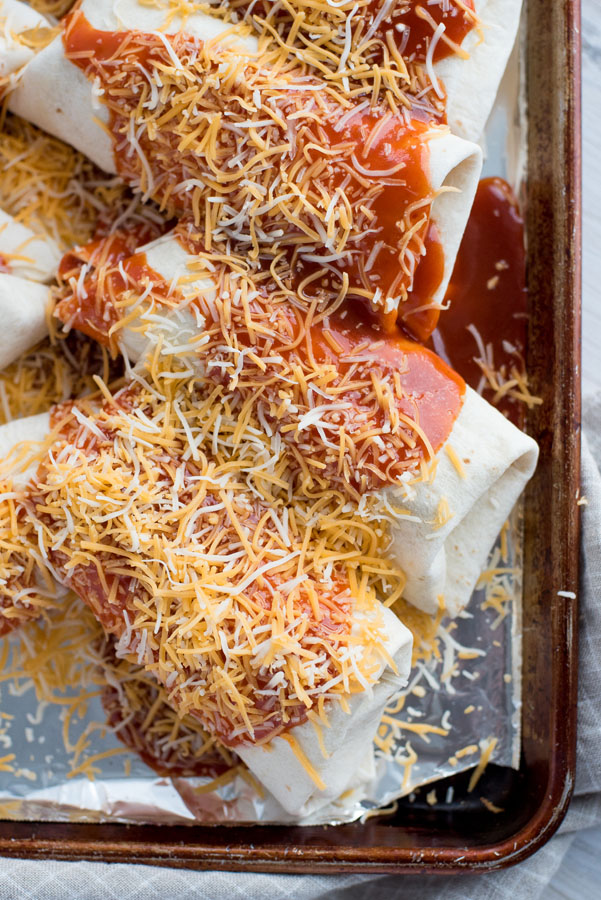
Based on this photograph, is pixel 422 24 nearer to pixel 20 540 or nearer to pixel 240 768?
pixel 20 540

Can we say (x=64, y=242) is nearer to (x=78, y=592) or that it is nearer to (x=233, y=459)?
(x=233, y=459)

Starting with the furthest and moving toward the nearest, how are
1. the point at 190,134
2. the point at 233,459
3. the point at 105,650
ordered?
the point at 105,650, the point at 233,459, the point at 190,134

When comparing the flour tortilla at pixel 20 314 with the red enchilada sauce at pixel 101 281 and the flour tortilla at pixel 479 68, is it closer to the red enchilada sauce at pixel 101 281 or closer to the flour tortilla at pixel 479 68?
the red enchilada sauce at pixel 101 281

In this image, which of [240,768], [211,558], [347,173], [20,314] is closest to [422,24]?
[347,173]

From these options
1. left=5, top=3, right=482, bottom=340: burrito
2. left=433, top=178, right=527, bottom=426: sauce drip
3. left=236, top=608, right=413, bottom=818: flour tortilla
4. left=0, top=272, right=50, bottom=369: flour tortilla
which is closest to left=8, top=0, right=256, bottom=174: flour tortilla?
left=5, top=3, right=482, bottom=340: burrito

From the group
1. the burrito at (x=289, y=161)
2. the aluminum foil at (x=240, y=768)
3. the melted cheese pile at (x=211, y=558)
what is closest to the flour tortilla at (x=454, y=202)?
the burrito at (x=289, y=161)

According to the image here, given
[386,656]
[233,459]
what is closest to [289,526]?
[233,459]

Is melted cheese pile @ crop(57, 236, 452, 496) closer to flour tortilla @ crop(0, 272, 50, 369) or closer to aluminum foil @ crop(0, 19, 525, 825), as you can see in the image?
flour tortilla @ crop(0, 272, 50, 369)
